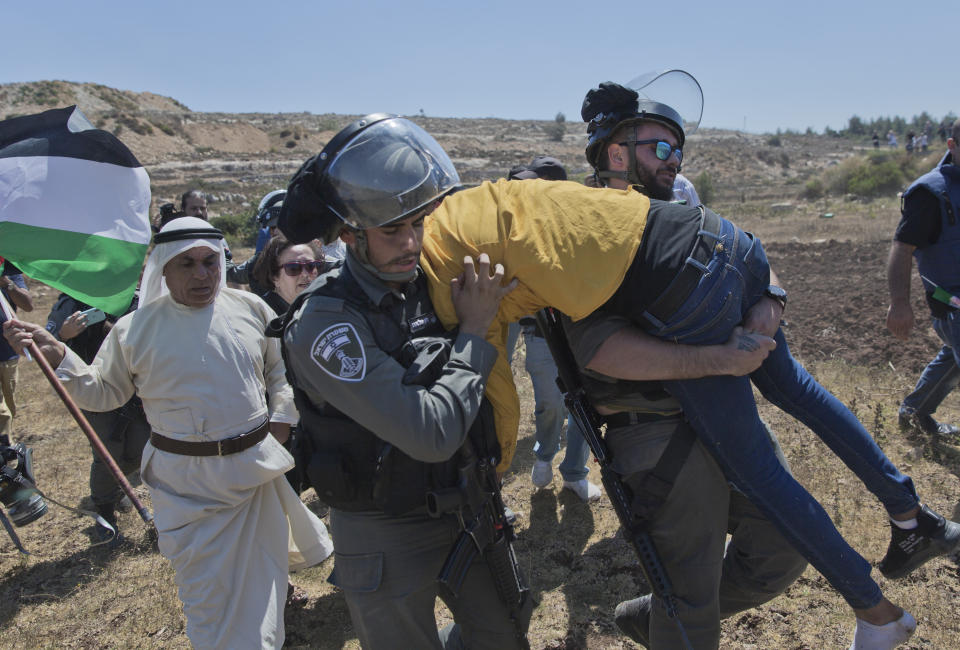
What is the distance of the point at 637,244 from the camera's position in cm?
193

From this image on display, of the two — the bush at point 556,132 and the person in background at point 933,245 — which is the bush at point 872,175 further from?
the bush at point 556,132

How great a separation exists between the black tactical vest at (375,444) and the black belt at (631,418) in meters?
0.65

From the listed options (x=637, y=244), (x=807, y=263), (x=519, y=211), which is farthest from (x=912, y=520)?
(x=807, y=263)

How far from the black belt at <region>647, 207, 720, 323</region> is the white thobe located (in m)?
1.94

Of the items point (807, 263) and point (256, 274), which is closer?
point (256, 274)

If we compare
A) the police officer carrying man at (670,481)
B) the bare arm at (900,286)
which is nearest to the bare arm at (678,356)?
the police officer carrying man at (670,481)

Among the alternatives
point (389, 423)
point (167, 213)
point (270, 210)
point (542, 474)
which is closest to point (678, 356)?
point (389, 423)

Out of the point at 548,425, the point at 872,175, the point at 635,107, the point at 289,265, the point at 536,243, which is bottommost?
the point at 548,425

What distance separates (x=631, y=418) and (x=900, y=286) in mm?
3071

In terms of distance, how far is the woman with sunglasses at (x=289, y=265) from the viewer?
3693mm

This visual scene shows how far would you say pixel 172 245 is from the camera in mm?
2859

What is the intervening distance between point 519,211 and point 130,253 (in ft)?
8.00

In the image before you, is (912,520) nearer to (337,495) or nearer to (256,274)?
(337,495)

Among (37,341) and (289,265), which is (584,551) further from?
(37,341)
